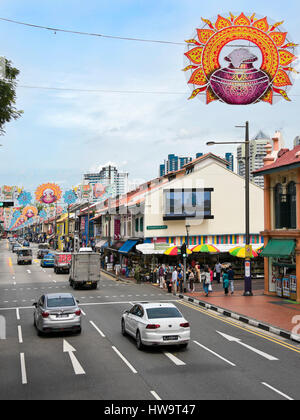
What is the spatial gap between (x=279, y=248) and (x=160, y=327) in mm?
14961

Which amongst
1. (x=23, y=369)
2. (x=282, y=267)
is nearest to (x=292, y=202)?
(x=282, y=267)

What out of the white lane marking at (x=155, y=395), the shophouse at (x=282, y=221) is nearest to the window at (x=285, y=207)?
the shophouse at (x=282, y=221)

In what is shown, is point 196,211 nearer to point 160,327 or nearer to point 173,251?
point 173,251

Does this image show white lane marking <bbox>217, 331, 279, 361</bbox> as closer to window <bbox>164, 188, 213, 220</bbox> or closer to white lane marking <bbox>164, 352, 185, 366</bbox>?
white lane marking <bbox>164, 352, 185, 366</bbox>

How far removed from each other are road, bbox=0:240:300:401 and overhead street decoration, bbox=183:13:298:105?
8.80m

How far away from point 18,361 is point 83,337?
390 centimetres

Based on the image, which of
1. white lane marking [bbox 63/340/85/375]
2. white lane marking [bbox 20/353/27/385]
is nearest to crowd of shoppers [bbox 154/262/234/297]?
white lane marking [bbox 63/340/85/375]

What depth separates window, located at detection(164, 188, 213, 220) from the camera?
4197 centimetres

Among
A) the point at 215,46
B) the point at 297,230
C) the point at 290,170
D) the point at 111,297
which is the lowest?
the point at 111,297

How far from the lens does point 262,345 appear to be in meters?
16.5

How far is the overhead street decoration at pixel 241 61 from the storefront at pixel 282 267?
1296 centimetres

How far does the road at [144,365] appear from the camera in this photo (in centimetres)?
1081
